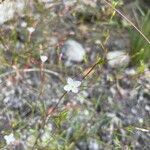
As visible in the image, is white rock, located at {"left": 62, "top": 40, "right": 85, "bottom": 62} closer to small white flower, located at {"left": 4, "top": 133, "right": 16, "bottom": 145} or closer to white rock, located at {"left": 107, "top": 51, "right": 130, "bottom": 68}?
white rock, located at {"left": 107, "top": 51, "right": 130, "bottom": 68}

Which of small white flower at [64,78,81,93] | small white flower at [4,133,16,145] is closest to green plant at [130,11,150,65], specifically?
small white flower at [64,78,81,93]

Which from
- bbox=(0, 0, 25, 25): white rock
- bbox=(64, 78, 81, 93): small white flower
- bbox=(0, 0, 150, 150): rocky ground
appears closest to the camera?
bbox=(64, 78, 81, 93): small white flower

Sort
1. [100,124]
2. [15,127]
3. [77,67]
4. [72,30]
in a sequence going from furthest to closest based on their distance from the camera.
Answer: [72,30], [77,67], [100,124], [15,127]

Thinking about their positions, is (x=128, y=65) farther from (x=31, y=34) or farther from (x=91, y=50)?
(x=31, y=34)

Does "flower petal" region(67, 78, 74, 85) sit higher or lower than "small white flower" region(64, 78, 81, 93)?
higher

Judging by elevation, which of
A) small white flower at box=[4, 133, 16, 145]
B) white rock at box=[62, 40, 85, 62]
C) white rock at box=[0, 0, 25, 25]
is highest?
white rock at box=[0, 0, 25, 25]

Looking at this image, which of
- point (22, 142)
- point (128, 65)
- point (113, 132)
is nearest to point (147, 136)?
point (113, 132)

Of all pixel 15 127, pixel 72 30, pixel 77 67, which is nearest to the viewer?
pixel 15 127
